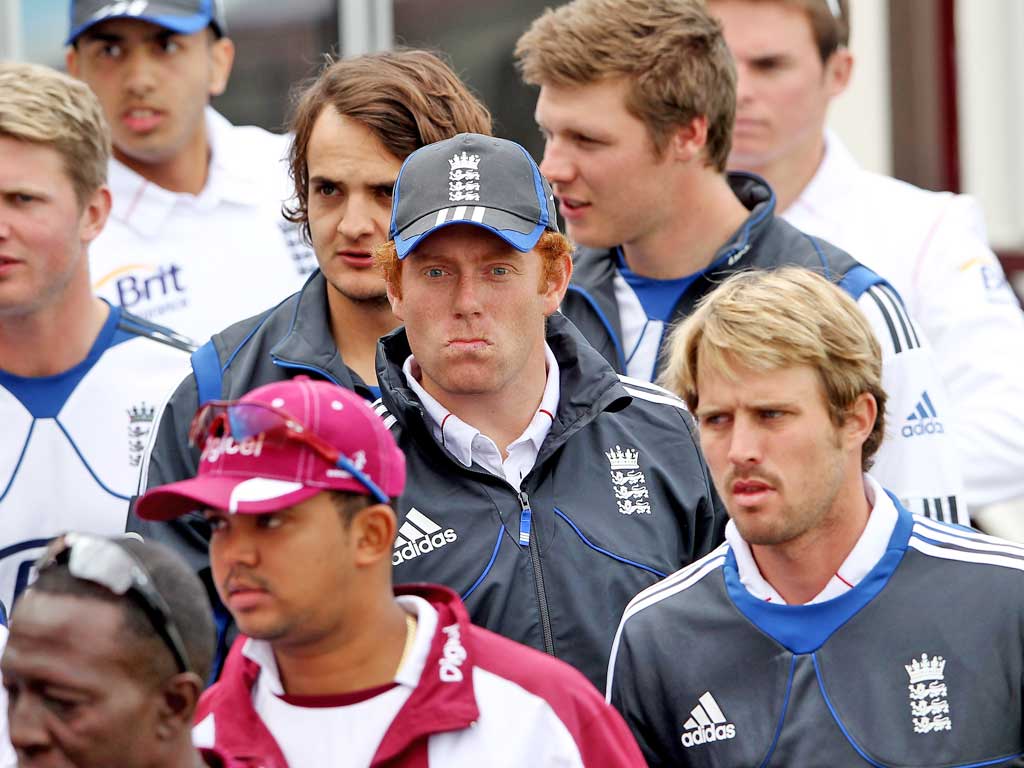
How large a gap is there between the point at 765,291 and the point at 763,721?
799mm

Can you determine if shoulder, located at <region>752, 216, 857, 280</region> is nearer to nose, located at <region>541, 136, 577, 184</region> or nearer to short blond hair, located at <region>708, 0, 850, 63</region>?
nose, located at <region>541, 136, 577, 184</region>

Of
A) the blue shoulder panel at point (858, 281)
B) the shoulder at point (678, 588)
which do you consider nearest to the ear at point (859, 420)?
the shoulder at point (678, 588)

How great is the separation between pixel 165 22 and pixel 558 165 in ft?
4.50

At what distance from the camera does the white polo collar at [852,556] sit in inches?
135

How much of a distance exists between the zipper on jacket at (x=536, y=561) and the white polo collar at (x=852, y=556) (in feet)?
1.16

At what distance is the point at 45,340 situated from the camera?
4.31 m

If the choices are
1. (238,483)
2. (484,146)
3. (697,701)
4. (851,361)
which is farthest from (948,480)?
(238,483)

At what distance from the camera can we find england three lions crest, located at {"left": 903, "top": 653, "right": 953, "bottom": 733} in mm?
3295

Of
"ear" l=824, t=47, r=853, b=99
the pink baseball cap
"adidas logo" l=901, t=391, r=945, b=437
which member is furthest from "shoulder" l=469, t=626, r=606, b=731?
"ear" l=824, t=47, r=853, b=99

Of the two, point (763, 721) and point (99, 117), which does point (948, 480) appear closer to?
point (763, 721)

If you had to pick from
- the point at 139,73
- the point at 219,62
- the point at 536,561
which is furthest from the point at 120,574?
the point at 219,62

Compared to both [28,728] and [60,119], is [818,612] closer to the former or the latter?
[28,728]

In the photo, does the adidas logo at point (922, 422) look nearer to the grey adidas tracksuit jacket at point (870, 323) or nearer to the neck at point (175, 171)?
the grey adidas tracksuit jacket at point (870, 323)

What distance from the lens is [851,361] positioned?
11.5 ft
